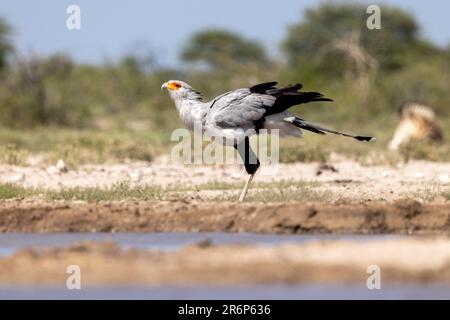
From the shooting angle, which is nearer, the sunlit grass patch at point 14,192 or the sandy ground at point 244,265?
the sandy ground at point 244,265

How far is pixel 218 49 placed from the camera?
1666 inches

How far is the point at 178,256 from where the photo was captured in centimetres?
690

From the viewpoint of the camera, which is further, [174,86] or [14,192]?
[14,192]

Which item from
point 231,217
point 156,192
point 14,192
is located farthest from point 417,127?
point 231,217

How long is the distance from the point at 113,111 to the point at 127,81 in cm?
462

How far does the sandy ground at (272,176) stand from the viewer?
37.5 ft

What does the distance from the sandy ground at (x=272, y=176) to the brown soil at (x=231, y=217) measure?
1.42 meters

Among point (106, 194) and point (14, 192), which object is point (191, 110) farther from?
point (14, 192)

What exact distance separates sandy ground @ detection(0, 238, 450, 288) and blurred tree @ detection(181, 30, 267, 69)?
34.8 meters

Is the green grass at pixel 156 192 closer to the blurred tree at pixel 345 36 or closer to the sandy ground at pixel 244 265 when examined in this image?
the sandy ground at pixel 244 265

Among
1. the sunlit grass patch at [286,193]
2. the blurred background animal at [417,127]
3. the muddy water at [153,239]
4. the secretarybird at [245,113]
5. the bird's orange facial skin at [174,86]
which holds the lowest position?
the muddy water at [153,239]

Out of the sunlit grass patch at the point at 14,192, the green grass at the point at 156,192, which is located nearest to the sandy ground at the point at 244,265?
the green grass at the point at 156,192

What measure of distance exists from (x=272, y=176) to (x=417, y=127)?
509cm

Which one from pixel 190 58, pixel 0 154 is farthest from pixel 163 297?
pixel 190 58
